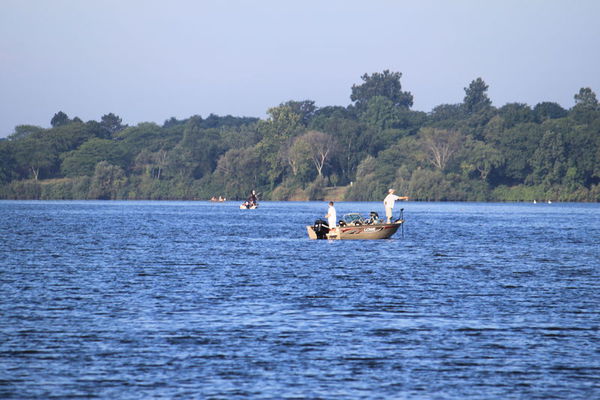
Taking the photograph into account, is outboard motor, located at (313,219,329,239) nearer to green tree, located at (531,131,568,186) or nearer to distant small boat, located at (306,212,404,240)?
distant small boat, located at (306,212,404,240)

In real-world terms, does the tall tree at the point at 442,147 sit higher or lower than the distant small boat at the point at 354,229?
higher

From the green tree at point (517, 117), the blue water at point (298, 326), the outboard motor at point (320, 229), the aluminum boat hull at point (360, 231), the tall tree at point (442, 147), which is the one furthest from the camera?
the green tree at point (517, 117)

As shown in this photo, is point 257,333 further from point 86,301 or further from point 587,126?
point 587,126

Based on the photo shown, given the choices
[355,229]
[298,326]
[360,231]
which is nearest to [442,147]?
[360,231]

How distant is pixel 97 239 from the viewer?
67.6 m

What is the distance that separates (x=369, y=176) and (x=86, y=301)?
164m

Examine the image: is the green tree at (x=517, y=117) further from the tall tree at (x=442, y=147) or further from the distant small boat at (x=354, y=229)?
the distant small boat at (x=354, y=229)

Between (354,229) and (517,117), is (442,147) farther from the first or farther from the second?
(354,229)

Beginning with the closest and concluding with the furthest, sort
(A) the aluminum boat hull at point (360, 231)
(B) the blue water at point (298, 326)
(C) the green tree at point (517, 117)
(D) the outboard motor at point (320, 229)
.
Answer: (B) the blue water at point (298, 326) < (A) the aluminum boat hull at point (360, 231) < (D) the outboard motor at point (320, 229) < (C) the green tree at point (517, 117)

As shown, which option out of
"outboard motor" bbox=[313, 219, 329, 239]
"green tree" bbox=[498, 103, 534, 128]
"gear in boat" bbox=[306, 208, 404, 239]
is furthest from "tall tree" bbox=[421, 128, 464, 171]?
"outboard motor" bbox=[313, 219, 329, 239]

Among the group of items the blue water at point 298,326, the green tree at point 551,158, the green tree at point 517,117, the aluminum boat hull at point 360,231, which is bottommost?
Answer: the blue water at point 298,326

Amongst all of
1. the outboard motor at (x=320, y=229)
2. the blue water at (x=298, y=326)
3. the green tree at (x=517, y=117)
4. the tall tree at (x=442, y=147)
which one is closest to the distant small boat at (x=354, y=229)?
the outboard motor at (x=320, y=229)

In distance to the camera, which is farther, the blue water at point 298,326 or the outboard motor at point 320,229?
the outboard motor at point 320,229

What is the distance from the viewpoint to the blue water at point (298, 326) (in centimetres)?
1981
